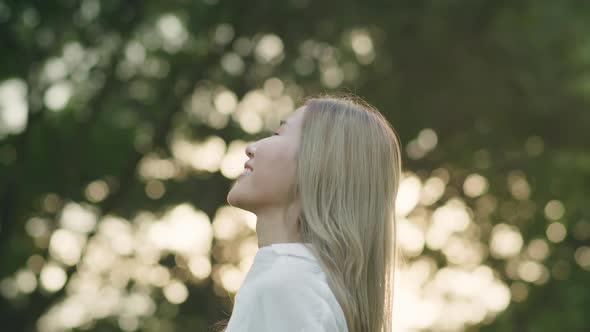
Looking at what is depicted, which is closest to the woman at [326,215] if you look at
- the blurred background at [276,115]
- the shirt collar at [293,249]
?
the shirt collar at [293,249]

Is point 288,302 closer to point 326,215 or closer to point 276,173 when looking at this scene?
point 326,215

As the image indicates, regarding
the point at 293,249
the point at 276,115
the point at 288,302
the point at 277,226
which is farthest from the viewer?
the point at 276,115

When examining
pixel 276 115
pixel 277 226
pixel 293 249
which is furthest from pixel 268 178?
pixel 276 115

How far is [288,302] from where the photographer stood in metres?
2.87

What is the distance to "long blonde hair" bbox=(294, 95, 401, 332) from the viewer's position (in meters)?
3.11

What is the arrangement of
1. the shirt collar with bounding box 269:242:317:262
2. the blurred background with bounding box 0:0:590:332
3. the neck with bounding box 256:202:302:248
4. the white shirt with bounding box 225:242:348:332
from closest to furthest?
the white shirt with bounding box 225:242:348:332 < the shirt collar with bounding box 269:242:317:262 < the neck with bounding box 256:202:302:248 < the blurred background with bounding box 0:0:590:332

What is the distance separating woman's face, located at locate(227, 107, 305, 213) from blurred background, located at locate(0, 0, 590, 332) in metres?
10.4

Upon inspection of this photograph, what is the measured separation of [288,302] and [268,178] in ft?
1.58

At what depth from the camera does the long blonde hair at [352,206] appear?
3109mm

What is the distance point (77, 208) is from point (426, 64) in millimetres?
5776

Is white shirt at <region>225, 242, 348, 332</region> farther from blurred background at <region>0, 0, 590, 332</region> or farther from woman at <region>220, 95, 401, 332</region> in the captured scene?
blurred background at <region>0, 0, 590, 332</region>

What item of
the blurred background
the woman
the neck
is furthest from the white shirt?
the blurred background

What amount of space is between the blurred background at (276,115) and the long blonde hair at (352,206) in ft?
33.9

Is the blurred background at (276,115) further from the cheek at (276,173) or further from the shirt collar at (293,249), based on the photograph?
the shirt collar at (293,249)
